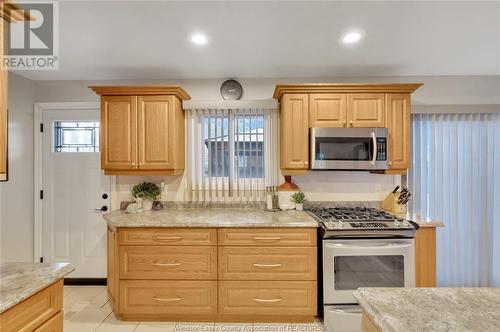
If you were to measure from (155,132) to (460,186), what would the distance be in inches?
137

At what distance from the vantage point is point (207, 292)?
2326 millimetres

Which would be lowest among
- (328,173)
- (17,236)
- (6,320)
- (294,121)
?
(17,236)

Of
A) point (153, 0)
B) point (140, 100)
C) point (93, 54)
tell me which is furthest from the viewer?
point (140, 100)

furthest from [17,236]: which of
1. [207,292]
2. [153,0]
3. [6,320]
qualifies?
[153,0]

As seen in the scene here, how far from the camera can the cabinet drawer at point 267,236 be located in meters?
2.32

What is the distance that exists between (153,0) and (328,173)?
2.37 meters

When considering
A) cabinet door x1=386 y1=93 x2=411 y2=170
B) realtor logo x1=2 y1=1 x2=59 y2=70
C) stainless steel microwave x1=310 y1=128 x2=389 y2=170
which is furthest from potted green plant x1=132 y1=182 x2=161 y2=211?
cabinet door x1=386 y1=93 x2=411 y2=170

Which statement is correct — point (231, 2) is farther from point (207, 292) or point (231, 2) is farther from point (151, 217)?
point (207, 292)

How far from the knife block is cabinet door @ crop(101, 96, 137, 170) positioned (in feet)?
9.06

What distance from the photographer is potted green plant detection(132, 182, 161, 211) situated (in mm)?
2895

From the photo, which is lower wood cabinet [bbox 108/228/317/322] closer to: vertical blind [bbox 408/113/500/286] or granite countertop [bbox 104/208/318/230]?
granite countertop [bbox 104/208/318/230]

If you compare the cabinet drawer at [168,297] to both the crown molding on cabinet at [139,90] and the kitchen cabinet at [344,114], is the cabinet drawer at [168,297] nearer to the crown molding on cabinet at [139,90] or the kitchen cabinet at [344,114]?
the kitchen cabinet at [344,114]

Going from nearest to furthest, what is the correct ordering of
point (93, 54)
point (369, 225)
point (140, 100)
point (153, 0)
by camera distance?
point (153, 0) → point (369, 225) → point (93, 54) → point (140, 100)

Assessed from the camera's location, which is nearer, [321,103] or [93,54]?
[93,54]
